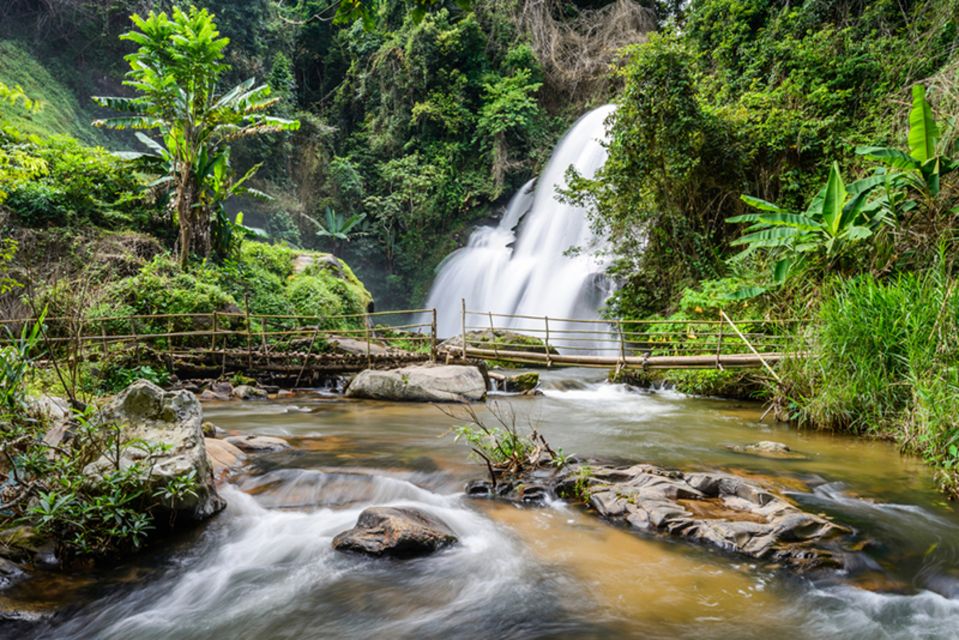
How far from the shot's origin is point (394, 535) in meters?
3.40

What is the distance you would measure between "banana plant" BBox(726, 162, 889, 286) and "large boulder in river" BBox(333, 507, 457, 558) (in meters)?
6.53

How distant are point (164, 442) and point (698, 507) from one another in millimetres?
3710

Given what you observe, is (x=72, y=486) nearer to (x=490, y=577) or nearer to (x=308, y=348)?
(x=490, y=577)

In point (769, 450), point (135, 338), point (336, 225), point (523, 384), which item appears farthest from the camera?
point (336, 225)

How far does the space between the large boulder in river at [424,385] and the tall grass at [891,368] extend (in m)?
4.56

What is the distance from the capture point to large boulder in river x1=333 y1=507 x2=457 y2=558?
337cm

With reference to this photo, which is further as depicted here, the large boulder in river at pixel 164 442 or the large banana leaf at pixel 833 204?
the large banana leaf at pixel 833 204

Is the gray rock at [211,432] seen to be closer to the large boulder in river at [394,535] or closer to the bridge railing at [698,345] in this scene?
the large boulder in river at [394,535]

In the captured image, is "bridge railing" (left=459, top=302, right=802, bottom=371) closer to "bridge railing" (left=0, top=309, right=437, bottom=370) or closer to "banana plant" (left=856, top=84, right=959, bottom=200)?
"banana plant" (left=856, top=84, right=959, bottom=200)

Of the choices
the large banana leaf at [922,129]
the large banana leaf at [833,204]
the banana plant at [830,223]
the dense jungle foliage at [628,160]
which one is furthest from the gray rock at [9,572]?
the large banana leaf at [922,129]

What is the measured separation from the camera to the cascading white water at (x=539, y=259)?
628 inches

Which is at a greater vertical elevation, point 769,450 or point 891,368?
point 891,368

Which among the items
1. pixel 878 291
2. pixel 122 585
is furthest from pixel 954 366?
pixel 122 585

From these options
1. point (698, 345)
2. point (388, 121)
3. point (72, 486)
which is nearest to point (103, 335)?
point (72, 486)
